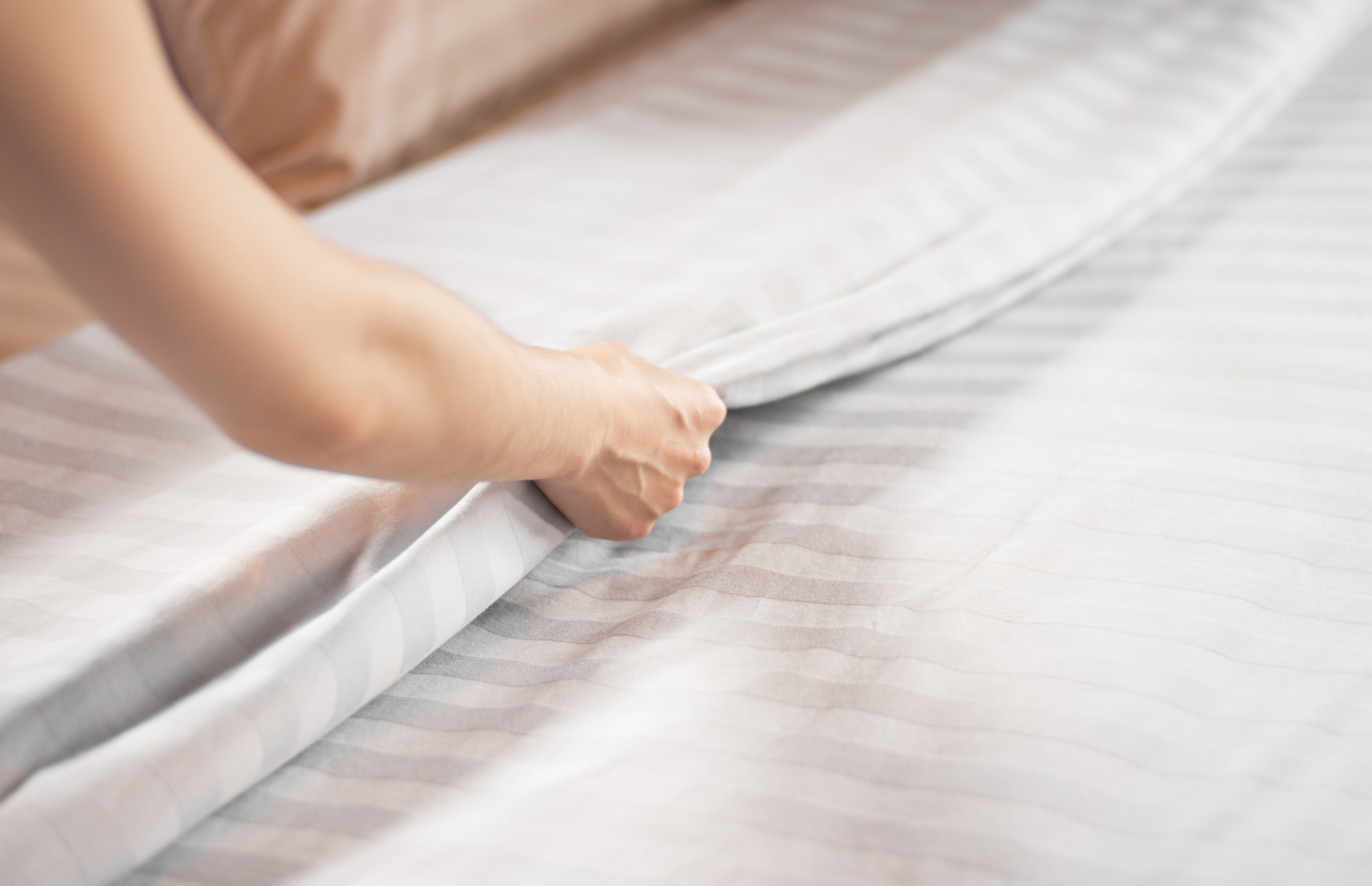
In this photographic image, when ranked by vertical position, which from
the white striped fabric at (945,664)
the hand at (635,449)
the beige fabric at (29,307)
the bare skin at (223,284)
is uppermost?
the bare skin at (223,284)

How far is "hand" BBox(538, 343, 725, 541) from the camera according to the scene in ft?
1.68

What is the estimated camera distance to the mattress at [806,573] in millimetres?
384

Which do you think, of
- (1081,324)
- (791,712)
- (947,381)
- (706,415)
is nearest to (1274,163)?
(1081,324)

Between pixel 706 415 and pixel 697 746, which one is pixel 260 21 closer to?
pixel 706 415

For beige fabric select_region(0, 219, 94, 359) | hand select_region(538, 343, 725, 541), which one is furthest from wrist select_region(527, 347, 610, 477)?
beige fabric select_region(0, 219, 94, 359)

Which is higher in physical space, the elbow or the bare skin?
the bare skin

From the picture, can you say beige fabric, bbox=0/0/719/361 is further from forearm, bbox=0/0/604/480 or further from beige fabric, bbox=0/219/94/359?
forearm, bbox=0/0/604/480

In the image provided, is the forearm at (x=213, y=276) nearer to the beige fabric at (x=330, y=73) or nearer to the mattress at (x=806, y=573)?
the mattress at (x=806, y=573)

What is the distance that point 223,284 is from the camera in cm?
33

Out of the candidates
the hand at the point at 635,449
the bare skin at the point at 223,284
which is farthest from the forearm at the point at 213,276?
the hand at the point at 635,449

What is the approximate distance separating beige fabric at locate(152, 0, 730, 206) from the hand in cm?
52

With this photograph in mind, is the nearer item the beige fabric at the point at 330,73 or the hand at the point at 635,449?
the hand at the point at 635,449

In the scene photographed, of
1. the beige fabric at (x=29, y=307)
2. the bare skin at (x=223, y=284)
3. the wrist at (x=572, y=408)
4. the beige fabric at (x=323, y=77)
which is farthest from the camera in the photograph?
the beige fabric at (x=323, y=77)

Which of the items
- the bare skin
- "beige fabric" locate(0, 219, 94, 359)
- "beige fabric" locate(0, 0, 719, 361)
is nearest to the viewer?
the bare skin
